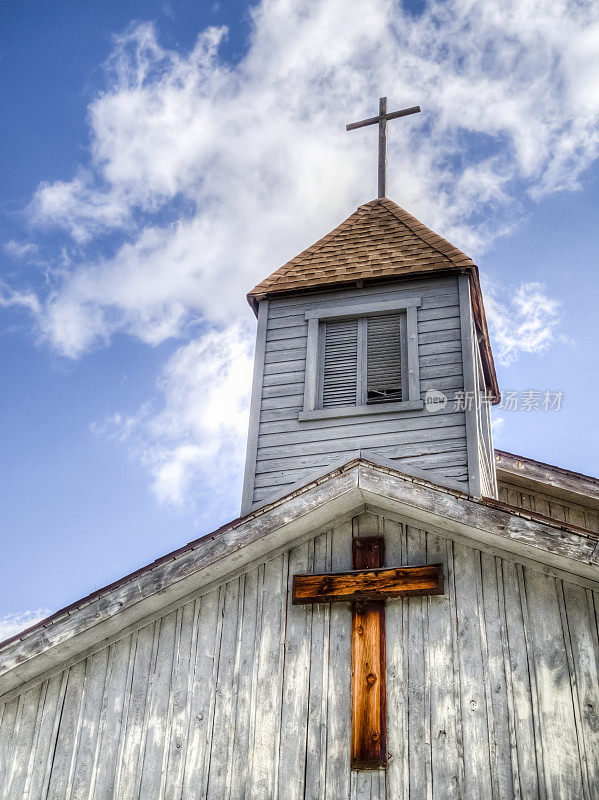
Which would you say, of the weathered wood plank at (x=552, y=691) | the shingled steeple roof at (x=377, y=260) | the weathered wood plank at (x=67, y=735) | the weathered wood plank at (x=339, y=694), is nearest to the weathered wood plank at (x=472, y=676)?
the weathered wood plank at (x=552, y=691)

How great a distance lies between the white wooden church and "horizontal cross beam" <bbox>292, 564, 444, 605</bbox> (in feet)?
0.04

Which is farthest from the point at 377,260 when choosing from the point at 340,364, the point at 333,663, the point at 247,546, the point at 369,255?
the point at 333,663

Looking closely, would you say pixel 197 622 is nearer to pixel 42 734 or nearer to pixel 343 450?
pixel 42 734

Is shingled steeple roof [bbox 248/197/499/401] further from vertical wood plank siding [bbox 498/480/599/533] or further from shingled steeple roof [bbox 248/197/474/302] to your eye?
vertical wood plank siding [bbox 498/480/599/533]

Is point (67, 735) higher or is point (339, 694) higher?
point (339, 694)

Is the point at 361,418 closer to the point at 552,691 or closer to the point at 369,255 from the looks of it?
the point at 369,255

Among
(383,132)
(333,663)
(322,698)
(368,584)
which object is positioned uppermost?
(383,132)

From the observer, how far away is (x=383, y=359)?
10898 millimetres

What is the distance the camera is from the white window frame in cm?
1024

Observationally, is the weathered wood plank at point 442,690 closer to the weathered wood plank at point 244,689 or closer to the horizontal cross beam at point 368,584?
the horizontal cross beam at point 368,584

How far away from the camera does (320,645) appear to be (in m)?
7.41

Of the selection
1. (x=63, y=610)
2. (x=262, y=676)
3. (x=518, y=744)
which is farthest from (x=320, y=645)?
(x=63, y=610)

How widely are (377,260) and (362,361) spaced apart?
161 centimetres

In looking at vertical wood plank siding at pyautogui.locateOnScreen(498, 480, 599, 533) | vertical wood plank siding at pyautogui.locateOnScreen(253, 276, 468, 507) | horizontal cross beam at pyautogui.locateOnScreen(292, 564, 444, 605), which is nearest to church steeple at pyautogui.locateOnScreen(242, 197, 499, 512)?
vertical wood plank siding at pyautogui.locateOnScreen(253, 276, 468, 507)
